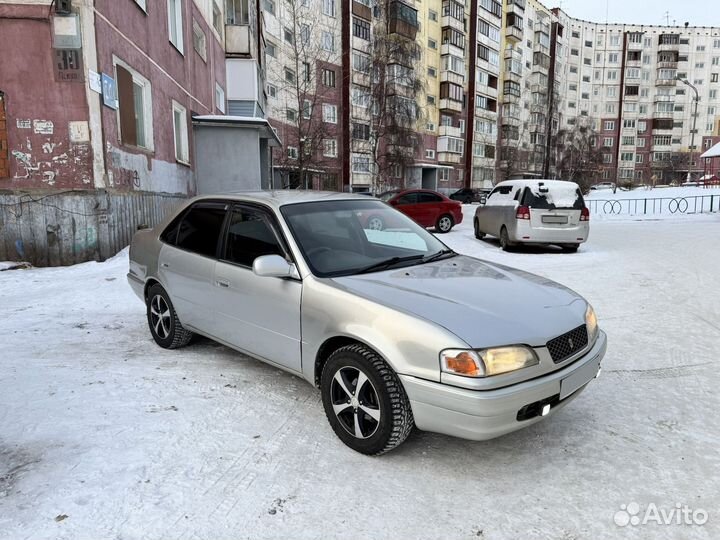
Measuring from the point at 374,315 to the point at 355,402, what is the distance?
546 millimetres

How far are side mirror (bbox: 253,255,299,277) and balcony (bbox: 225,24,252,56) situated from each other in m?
20.1

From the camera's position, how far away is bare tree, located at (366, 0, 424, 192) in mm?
30359

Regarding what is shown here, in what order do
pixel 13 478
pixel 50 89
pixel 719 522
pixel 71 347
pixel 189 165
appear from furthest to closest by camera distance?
pixel 189 165 < pixel 50 89 < pixel 71 347 < pixel 13 478 < pixel 719 522

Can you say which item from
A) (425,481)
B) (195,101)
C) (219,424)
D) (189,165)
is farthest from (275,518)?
(195,101)

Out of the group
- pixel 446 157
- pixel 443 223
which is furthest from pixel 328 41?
pixel 443 223

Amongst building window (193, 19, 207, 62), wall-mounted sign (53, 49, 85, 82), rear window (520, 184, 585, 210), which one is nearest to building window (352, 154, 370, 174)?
building window (193, 19, 207, 62)

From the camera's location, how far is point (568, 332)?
2924mm

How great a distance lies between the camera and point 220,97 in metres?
20.4

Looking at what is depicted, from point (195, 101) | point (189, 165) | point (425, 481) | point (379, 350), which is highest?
point (195, 101)

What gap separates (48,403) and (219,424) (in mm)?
1309

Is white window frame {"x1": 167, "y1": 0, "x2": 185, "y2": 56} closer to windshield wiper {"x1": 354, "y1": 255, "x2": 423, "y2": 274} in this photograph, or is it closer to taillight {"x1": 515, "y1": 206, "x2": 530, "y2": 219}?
taillight {"x1": 515, "y1": 206, "x2": 530, "y2": 219}

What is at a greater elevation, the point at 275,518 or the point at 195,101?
the point at 195,101

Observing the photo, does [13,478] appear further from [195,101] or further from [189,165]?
[195,101]

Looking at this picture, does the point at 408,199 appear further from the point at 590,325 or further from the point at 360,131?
the point at 360,131
